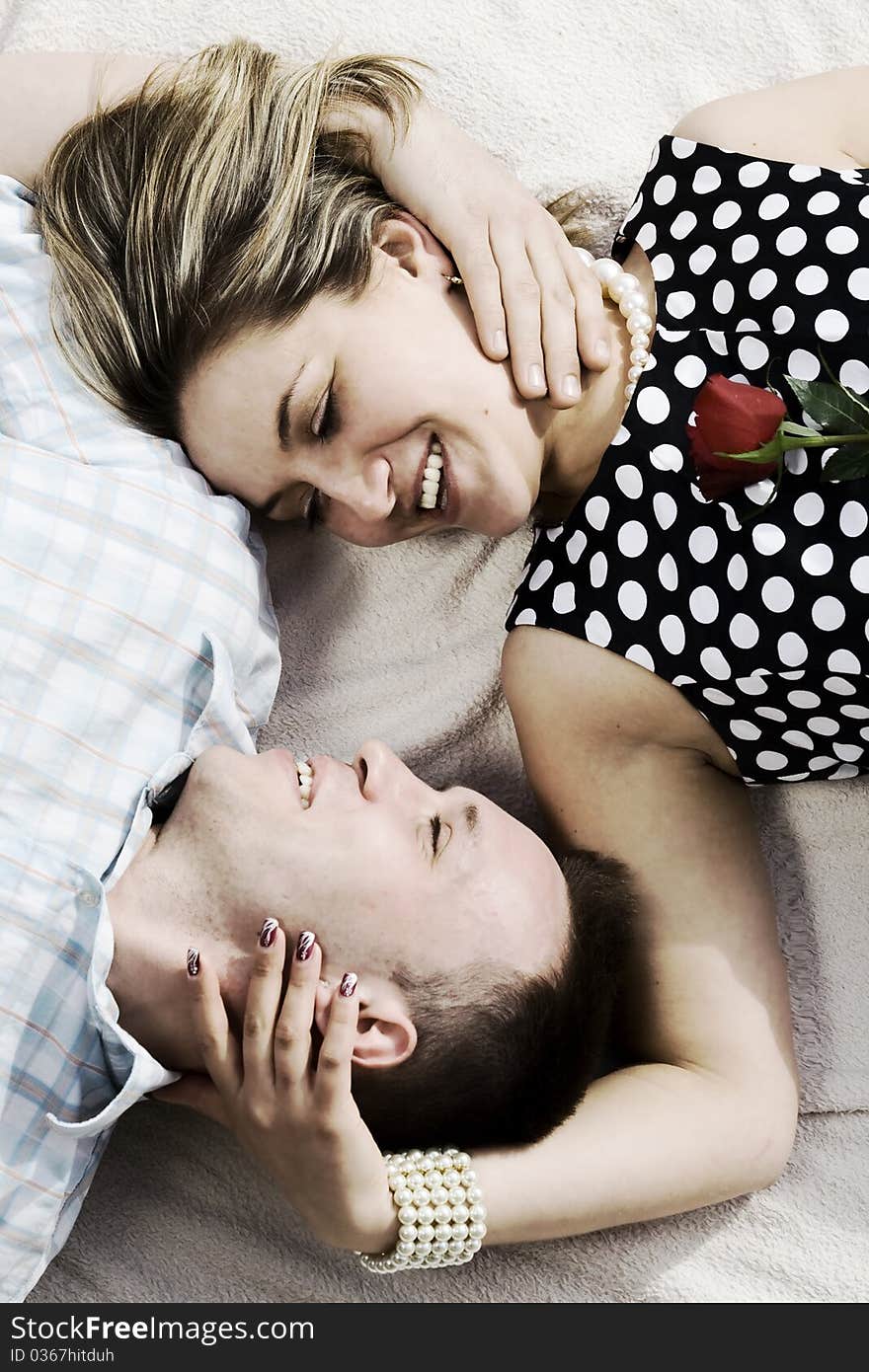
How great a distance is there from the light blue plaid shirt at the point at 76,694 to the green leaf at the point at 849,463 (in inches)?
30.1

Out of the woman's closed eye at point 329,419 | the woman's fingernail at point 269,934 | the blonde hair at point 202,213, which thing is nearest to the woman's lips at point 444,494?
the woman's closed eye at point 329,419

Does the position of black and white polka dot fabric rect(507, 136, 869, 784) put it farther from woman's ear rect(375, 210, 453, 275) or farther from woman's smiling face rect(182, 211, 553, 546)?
woman's ear rect(375, 210, 453, 275)

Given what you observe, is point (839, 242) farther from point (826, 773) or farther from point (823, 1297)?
point (823, 1297)

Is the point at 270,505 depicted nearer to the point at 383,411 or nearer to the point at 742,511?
the point at 383,411

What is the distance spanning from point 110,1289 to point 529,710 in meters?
0.97

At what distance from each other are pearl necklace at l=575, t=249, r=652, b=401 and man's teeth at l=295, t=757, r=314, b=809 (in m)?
0.64

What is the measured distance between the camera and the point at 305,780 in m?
1.48

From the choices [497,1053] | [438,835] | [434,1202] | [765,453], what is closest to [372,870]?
[438,835]

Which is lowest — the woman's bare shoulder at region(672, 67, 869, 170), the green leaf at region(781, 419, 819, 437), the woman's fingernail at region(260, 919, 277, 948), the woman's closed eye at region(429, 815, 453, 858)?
the woman's fingernail at region(260, 919, 277, 948)

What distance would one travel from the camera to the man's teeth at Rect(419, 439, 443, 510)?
1501mm

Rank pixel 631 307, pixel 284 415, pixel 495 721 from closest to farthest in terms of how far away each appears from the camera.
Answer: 1. pixel 284 415
2. pixel 631 307
3. pixel 495 721

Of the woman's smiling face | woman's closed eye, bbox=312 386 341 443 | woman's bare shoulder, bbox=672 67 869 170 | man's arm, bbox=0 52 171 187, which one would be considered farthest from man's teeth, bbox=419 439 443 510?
man's arm, bbox=0 52 171 187

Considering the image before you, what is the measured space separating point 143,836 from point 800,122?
1261 mm
